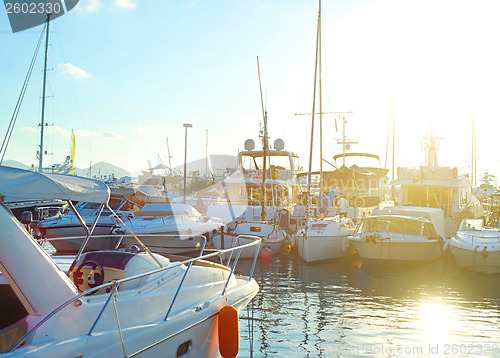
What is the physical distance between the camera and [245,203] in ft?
74.2

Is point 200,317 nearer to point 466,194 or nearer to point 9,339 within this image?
point 9,339

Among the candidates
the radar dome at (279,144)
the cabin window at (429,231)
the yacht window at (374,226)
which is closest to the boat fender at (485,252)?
the cabin window at (429,231)

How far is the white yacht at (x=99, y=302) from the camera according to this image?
12.0 feet

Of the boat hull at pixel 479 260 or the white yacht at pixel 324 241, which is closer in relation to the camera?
the boat hull at pixel 479 260

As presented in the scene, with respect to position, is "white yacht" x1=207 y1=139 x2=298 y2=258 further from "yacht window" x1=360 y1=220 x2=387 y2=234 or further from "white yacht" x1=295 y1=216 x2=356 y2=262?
"yacht window" x1=360 y1=220 x2=387 y2=234

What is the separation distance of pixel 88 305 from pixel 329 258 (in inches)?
544

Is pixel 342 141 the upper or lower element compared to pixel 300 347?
upper


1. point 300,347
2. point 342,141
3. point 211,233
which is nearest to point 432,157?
point 342,141

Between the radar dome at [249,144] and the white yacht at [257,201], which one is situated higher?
the radar dome at [249,144]

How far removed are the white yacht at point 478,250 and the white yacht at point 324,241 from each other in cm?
400

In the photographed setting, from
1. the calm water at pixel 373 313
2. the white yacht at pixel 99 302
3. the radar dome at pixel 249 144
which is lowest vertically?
the calm water at pixel 373 313

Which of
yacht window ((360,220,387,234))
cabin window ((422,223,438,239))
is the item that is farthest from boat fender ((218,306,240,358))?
cabin window ((422,223,438,239))

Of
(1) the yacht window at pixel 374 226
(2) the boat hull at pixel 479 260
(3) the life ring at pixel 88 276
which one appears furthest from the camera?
(1) the yacht window at pixel 374 226

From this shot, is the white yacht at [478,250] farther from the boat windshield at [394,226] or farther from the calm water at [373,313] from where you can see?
the boat windshield at [394,226]
